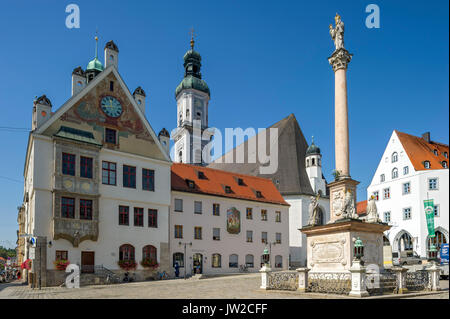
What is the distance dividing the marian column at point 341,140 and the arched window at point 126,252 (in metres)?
19.4

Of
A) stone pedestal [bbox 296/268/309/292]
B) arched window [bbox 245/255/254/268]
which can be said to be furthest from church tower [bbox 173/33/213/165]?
stone pedestal [bbox 296/268/309/292]

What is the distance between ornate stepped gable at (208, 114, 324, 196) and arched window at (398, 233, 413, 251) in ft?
41.2

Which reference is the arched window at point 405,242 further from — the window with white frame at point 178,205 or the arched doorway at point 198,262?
the window with white frame at point 178,205

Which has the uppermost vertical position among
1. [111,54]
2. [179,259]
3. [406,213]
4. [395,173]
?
[111,54]

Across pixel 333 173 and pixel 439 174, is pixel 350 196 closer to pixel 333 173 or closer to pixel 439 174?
pixel 333 173

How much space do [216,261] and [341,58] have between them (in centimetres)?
2613

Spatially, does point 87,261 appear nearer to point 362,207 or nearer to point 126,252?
point 126,252

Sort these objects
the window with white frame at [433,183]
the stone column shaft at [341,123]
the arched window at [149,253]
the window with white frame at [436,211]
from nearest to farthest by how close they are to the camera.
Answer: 1. the stone column shaft at [341,123]
2. the arched window at [149,253]
3. the window with white frame at [436,211]
4. the window with white frame at [433,183]

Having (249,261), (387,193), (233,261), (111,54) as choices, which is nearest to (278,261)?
(249,261)

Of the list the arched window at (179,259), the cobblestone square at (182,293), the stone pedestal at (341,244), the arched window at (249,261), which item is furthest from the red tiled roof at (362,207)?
the stone pedestal at (341,244)

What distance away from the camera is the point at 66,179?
31703 millimetres

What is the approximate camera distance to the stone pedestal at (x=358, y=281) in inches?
631

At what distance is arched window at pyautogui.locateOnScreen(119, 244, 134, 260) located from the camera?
3447cm

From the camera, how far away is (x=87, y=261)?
32.4 meters
